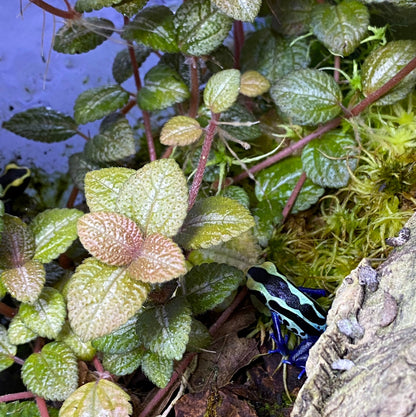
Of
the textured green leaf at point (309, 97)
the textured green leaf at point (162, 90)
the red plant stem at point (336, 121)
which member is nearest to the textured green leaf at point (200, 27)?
the textured green leaf at point (162, 90)

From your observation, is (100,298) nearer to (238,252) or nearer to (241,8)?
(238,252)

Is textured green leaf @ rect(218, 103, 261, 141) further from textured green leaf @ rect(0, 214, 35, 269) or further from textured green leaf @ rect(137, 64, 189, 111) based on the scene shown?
textured green leaf @ rect(0, 214, 35, 269)

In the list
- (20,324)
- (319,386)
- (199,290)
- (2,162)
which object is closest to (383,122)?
(199,290)

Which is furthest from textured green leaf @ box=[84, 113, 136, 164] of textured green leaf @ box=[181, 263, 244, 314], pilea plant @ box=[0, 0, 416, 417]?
textured green leaf @ box=[181, 263, 244, 314]

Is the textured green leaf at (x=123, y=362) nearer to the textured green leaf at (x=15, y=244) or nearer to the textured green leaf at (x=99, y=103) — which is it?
the textured green leaf at (x=15, y=244)

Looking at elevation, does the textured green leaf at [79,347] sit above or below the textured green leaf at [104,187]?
below
